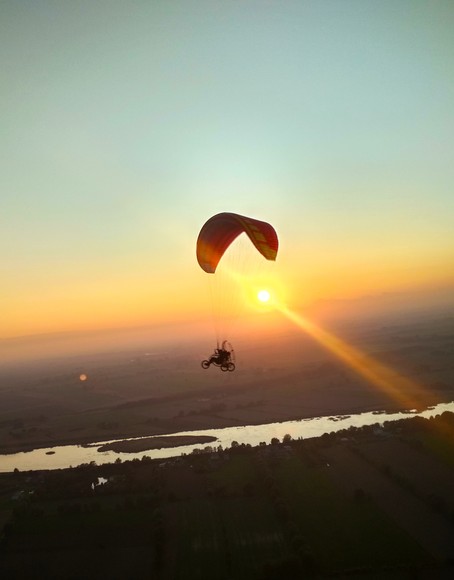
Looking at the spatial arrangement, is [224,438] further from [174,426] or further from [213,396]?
[213,396]

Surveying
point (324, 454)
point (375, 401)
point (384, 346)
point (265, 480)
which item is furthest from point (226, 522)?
point (384, 346)

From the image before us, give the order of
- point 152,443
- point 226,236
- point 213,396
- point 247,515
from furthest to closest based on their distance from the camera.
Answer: point 213,396
point 152,443
point 247,515
point 226,236

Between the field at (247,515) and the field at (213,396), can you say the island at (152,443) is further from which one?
the field at (247,515)

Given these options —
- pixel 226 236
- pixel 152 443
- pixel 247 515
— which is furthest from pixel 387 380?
pixel 226 236

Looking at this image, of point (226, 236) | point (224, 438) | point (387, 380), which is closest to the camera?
point (226, 236)

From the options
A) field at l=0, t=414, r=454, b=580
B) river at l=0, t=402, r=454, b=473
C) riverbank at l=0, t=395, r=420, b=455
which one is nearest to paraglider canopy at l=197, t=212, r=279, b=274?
field at l=0, t=414, r=454, b=580

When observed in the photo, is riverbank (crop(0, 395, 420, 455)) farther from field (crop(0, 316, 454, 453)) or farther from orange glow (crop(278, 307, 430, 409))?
orange glow (crop(278, 307, 430, 409))

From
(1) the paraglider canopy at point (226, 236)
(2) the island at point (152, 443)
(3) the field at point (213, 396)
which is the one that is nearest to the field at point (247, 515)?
(2) the island at point (152, 443)
